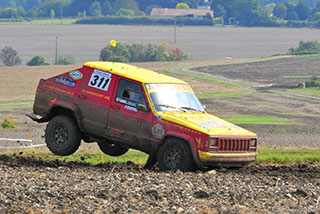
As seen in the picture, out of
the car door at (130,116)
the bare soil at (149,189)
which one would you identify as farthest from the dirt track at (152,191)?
the car door at (130,116)

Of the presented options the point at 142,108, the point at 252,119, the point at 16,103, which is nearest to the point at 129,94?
the point at 142,108

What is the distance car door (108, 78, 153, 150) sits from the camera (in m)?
13.8

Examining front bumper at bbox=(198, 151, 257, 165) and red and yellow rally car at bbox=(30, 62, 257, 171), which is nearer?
front bumper at bbox=(198, 151, 257, 165)

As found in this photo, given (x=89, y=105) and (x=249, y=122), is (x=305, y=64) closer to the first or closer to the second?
(x=249, y=122)

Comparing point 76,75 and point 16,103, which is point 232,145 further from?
point 16,103

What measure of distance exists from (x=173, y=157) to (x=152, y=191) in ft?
10.2

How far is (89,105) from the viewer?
14.6 m

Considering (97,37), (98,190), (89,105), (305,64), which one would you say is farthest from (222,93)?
(97,37)

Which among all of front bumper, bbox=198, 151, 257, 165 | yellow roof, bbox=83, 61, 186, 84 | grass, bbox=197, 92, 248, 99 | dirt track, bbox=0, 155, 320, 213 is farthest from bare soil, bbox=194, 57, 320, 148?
dirt track, bbox=0, 155, 320, 213

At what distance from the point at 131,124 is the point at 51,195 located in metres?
4.32

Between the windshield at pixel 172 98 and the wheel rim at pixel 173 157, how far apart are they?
928 millimetres

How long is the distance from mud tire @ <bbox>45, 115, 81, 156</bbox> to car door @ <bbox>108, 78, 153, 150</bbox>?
0.90 metres

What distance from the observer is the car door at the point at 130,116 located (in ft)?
45.3

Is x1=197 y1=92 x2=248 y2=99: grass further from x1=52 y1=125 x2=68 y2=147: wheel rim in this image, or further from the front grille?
the front grille
